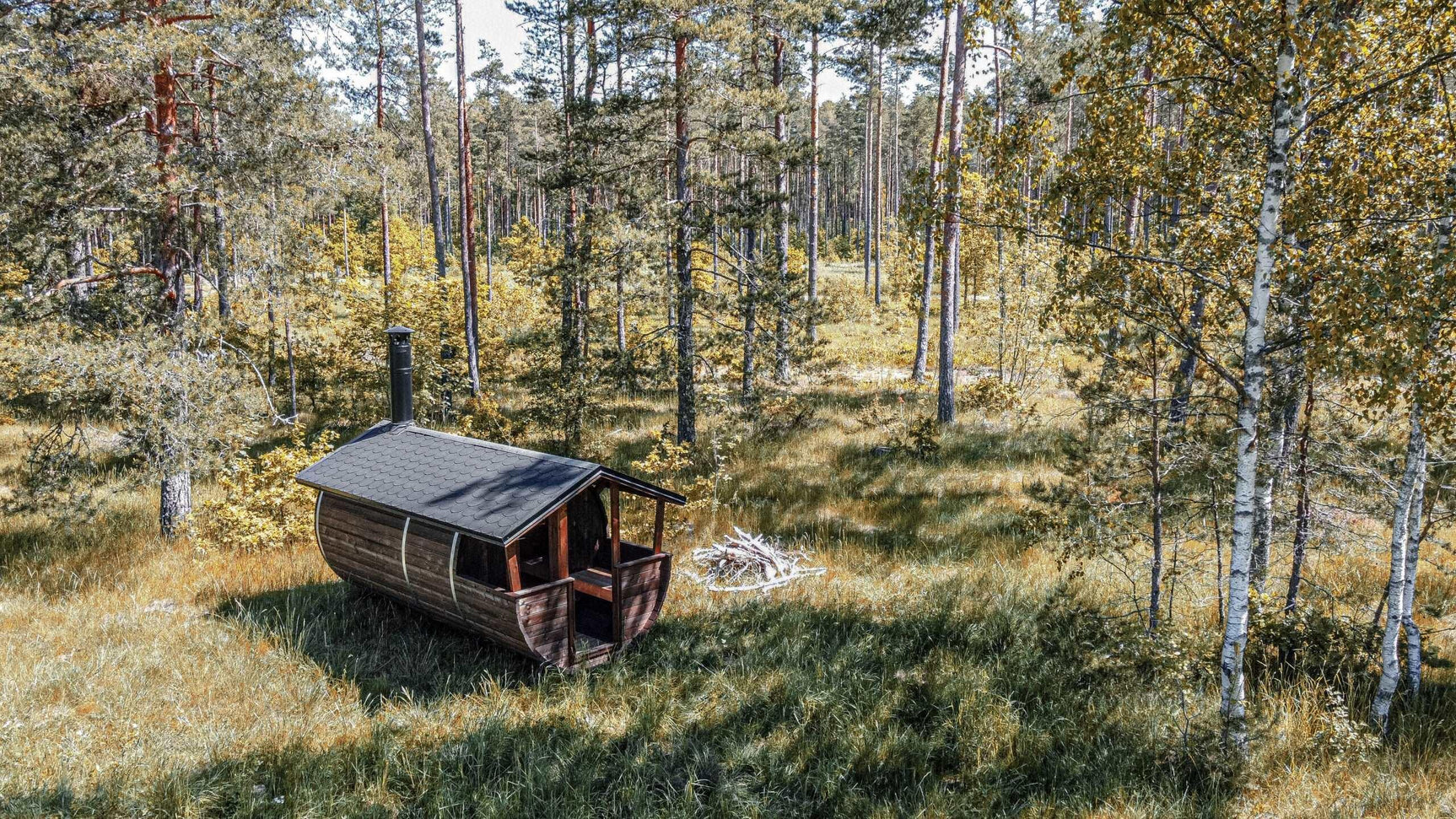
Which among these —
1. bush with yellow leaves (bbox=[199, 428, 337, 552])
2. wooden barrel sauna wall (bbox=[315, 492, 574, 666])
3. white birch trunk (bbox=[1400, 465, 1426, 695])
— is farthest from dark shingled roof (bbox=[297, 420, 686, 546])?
white birch trunk (bbox=[1400, 465, 1426, 695])

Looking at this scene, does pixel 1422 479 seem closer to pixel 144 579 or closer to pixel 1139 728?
pixel 1139 728

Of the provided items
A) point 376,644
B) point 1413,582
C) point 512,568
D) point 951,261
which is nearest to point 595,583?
point 512,568

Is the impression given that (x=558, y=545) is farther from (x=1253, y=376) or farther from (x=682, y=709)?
(x=1253, y=376)

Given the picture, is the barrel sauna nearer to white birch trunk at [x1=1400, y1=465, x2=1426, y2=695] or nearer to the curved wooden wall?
the curved wooden wall

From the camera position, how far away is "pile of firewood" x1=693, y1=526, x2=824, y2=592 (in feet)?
32.7

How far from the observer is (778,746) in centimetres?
662

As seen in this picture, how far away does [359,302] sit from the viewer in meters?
19.9

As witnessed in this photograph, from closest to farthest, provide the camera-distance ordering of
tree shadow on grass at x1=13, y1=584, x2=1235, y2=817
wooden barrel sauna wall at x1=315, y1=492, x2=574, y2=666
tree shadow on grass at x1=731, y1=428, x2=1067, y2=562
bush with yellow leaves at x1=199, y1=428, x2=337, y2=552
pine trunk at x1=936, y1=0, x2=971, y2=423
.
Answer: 1. tree shadow on grass at x1=13, y1=584, x2=1235, y2=817
2. wooden barrel sauna wall at x1=315, y1=492, x2=574, y2=666
3. bush with yellow leaves at x1=199, y1=428, x2=337, y2=552
4. tree shadow on grass at x1=731, y1=428, x2=1067, y2=562
5. pine trunk at x1=936, y1=0, x2=971, y2=423

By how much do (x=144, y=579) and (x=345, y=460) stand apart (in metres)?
3.13

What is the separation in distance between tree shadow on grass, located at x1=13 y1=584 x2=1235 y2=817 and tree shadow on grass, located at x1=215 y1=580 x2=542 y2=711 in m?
0.12

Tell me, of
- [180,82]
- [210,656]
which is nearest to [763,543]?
[210,656]

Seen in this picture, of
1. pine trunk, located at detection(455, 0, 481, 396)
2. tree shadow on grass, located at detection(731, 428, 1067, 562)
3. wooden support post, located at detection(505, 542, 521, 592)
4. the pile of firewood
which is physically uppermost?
pine trunk, located at detection(455, 0, 481, 396)

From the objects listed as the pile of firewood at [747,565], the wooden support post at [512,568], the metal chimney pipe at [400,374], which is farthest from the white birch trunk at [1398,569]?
the metal chimney pipe at [400,374]

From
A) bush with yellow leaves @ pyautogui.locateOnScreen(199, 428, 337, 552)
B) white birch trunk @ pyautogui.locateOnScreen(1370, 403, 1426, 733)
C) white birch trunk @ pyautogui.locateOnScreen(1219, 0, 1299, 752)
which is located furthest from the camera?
bush with yellow leaves @ pyautogui.locateOnScreen(199, 428, 337, 552)
